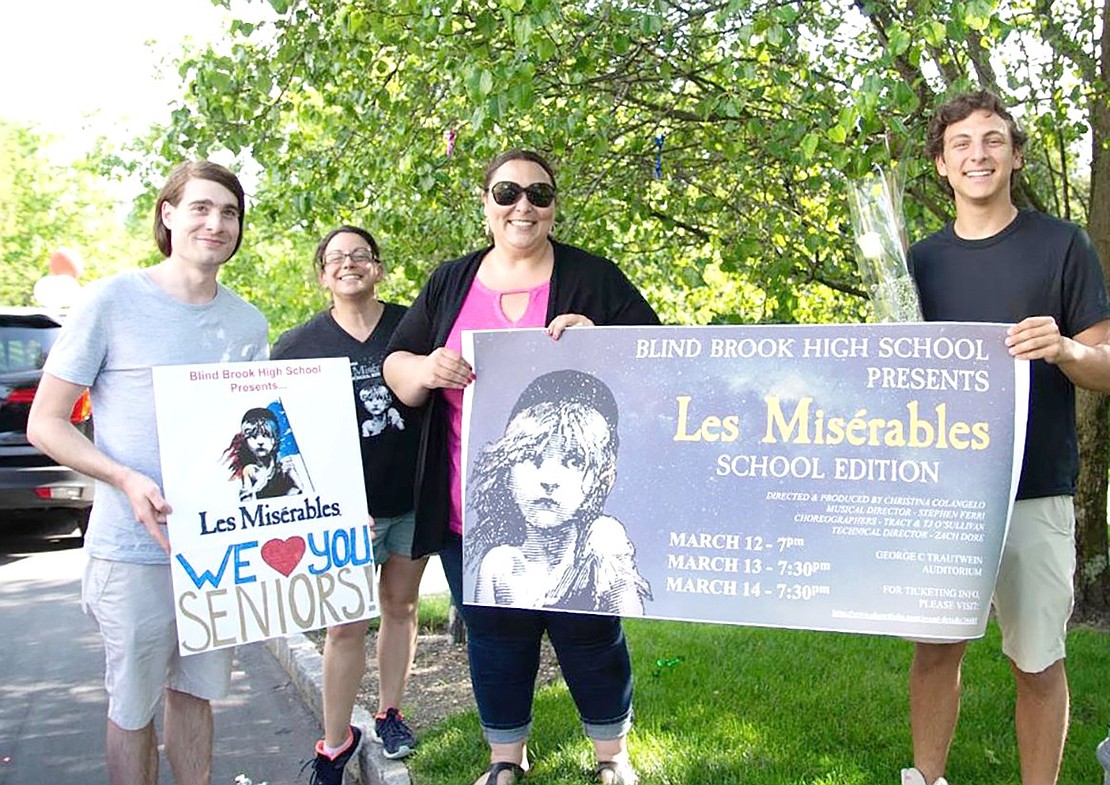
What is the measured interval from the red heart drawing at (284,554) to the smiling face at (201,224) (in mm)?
874

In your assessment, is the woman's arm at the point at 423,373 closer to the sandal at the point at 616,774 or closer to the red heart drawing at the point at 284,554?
the red heart drawing at the point at 284,554

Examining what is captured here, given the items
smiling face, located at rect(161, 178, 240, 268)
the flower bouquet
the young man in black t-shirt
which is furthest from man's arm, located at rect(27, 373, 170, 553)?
the young man in black t-shirt

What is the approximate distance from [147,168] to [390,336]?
5953mm

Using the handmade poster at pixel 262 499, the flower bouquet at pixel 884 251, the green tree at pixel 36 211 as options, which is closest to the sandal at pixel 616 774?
the handmade poster at pixel 262 499

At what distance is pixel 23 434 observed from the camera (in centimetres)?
970

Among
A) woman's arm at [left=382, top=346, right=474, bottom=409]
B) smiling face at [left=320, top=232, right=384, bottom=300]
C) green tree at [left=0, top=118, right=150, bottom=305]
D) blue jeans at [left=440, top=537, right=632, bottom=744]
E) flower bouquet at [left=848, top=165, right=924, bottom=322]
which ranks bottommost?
blue jeans at [left=440, top=537, right=632, bottom=744]

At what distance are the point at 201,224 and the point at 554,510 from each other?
1.37 metres

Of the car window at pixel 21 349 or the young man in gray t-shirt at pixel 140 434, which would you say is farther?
the car window at pixel 21 349

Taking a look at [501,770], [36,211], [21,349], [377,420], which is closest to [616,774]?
[501,770]

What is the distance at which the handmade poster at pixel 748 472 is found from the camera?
9.81 feet

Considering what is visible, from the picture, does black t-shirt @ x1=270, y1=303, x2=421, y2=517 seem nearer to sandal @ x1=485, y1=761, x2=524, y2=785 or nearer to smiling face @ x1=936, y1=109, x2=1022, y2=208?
sandal @ x1=485, y1=761, x2=524, y2=785

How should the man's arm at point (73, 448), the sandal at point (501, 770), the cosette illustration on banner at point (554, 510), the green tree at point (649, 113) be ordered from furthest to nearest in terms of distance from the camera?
the green tree at point (649, 113), the sandal at point (501, 770), the cosette illustration on banner at point (554, 510), the man's arm at point (73, 448)

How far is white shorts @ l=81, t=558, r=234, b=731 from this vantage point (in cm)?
308

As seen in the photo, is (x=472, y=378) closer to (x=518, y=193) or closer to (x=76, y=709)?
(x=518, y=193)
